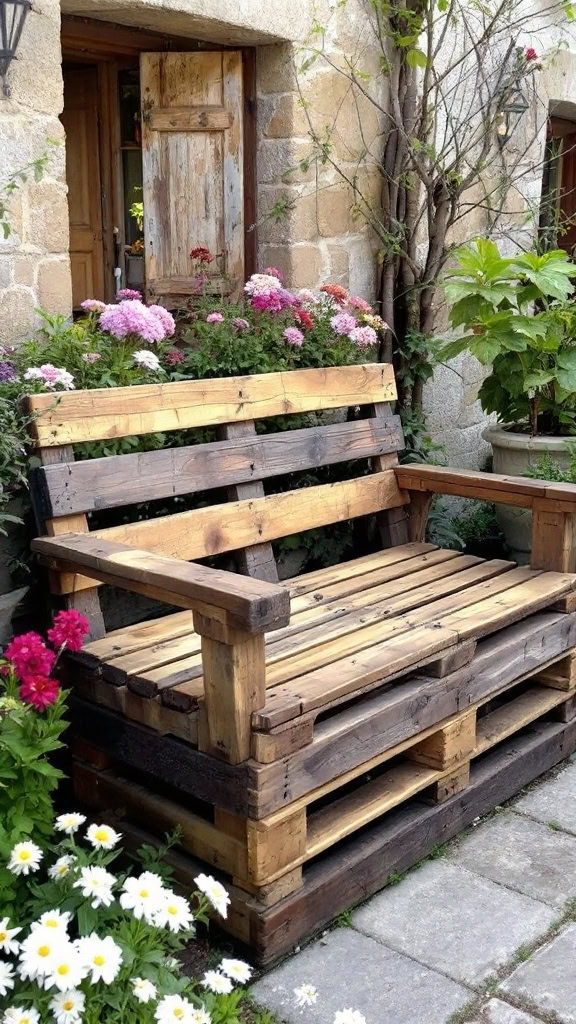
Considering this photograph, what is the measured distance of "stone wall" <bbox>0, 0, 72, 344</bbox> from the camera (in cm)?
316

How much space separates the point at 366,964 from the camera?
2.32 metres

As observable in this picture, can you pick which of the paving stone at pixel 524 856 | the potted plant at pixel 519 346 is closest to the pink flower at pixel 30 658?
the paving stone at pixel 524 856

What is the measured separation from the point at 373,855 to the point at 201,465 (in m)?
1.22

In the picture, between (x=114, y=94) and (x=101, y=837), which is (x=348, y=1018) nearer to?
(x=101, y=837)

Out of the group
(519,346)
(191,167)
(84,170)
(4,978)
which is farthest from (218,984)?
(84,170)

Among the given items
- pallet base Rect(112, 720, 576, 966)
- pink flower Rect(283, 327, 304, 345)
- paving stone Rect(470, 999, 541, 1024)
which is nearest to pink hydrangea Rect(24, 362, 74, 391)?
pink flower Rect(283, 327, 304, 345)

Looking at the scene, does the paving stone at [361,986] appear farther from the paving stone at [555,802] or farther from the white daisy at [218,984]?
the paving stone at [555,802]

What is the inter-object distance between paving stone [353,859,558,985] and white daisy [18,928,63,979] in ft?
2.95

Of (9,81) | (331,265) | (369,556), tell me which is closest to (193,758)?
(369,556)

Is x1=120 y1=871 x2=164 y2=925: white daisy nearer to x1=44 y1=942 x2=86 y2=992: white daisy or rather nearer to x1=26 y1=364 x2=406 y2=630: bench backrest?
x1=44 y1=942 x2=86 y2=992: white daisy

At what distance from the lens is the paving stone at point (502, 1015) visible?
2.15 metres

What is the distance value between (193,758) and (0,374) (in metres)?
1.15

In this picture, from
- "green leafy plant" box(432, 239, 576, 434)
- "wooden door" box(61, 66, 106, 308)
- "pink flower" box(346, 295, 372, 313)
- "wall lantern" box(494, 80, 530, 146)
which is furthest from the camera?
"wooden door" box(61, 66, 106, 308)

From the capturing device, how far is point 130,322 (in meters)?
3.13
